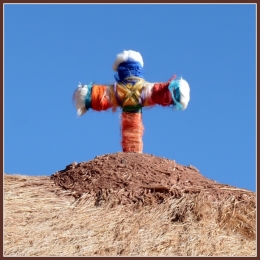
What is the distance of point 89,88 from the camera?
10641mm

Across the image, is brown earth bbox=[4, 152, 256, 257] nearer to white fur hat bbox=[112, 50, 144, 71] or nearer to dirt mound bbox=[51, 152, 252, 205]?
dirt mound bbox=[51, 152, 252, 205]

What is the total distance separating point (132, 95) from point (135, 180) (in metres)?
1.31

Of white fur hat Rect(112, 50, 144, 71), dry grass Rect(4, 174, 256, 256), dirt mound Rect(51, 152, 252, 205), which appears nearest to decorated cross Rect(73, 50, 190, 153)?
white fur hat Rect(112, 50, 144, 71)

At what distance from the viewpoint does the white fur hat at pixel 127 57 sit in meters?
10.5

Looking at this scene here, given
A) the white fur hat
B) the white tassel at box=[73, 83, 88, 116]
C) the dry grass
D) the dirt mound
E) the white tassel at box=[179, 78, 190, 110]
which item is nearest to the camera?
the dry grass

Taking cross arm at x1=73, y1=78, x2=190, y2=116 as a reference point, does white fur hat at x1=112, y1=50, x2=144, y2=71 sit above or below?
above

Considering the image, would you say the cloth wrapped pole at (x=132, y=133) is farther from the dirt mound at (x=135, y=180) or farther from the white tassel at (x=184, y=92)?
the white tassel at (x=184, y=92)

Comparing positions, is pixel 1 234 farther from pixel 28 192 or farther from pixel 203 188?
pixel 203 188

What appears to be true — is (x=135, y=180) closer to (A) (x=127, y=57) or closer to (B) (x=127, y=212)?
(B) (x=127, y=212)

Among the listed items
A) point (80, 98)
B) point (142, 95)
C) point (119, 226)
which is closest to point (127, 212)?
point (119, 226)

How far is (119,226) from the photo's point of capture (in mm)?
8508

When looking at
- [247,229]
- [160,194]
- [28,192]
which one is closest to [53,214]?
[28,192]

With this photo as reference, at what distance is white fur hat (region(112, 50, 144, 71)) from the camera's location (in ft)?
34.3

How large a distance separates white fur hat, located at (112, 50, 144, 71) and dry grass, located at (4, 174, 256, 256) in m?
1.86
